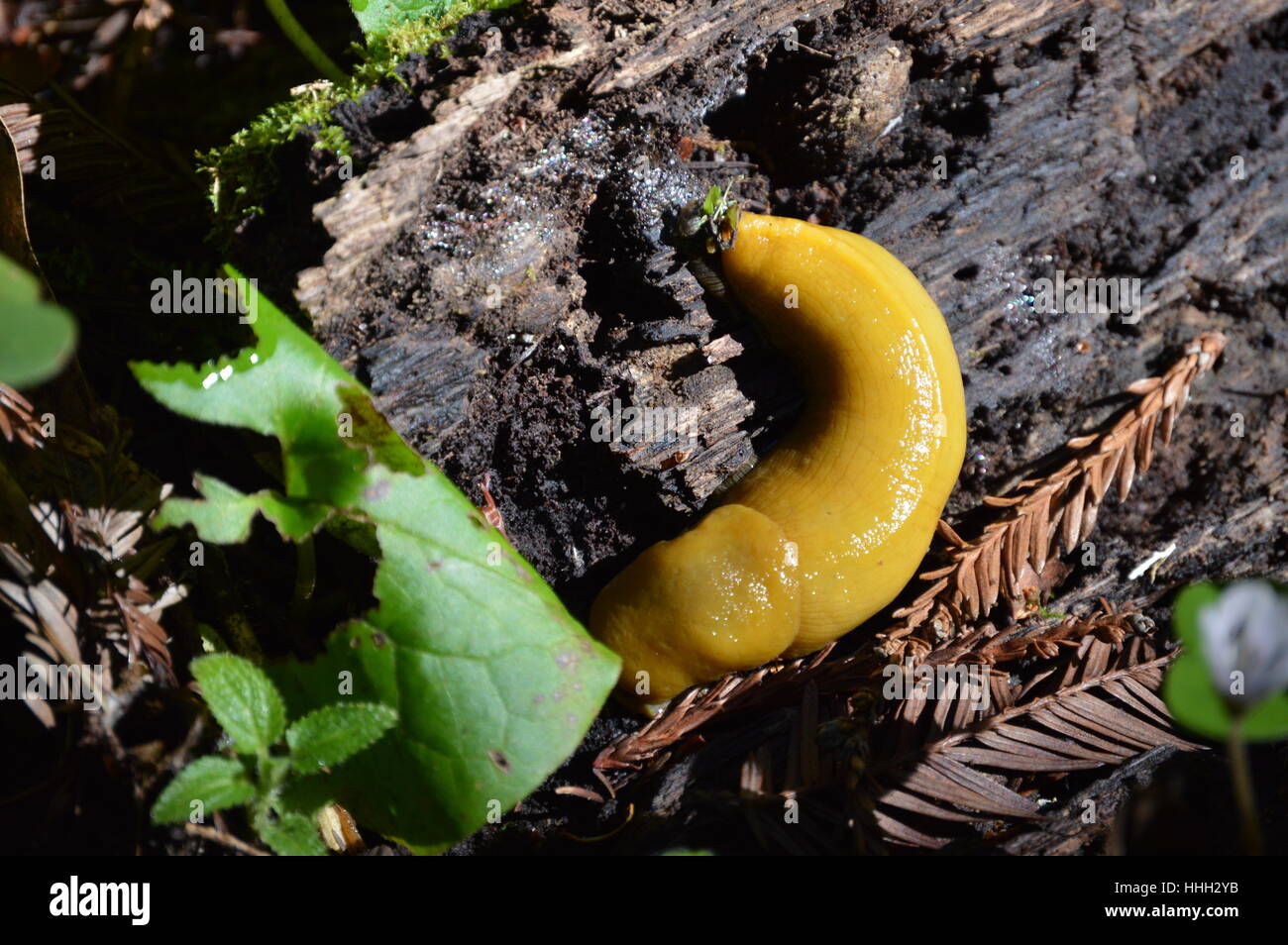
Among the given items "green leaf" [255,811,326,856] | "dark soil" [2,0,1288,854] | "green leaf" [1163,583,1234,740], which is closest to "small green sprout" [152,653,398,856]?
"green leaf" [255,811,326,856]

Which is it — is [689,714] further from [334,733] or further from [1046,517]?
[1046,517]

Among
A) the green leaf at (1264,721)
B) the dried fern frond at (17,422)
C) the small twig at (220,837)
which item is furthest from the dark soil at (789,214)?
the green leaf at (1264,721)

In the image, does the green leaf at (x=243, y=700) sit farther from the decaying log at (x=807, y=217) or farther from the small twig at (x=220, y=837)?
the decaying log at (x=807, y=217)

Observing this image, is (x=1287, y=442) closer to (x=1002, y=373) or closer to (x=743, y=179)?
(x=1002, y=373)
